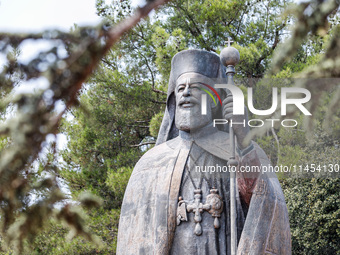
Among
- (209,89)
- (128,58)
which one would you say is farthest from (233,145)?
(128,58)

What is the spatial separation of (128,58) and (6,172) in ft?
42.8

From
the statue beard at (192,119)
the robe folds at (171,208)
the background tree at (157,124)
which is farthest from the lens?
the background tree at (157,124)

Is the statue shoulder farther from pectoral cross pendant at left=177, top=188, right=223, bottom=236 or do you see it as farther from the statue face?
pectoral cross pendant at left=177, top=188, right=223, bottom=236

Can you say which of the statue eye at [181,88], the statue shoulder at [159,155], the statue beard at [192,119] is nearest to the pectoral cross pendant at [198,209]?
the statue shoulder at [159,155]

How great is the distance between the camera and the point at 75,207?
9.00ft

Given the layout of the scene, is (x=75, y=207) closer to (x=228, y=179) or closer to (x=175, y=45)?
(x=228, y=179)


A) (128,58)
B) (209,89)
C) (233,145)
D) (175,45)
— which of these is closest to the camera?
(233,145)

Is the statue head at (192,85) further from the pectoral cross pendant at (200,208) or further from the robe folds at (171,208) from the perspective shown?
the pectoral cross pendant at (200,208)

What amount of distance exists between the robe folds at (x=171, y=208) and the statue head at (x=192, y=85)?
192 millimetres

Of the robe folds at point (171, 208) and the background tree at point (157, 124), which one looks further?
the background tree at point (157, 124)

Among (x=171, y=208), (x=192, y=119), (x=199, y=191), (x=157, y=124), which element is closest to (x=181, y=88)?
(x=192, y=119)

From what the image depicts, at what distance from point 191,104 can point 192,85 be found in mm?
185

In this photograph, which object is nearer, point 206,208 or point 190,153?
point 206,208

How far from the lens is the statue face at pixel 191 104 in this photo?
5.27 meters
